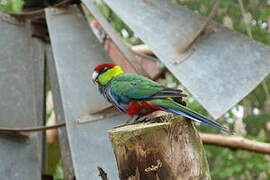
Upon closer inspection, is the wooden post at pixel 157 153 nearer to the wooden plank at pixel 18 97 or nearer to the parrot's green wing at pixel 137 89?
the parrot's green wing at pixel 137 89

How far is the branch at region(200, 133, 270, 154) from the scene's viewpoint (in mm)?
5723

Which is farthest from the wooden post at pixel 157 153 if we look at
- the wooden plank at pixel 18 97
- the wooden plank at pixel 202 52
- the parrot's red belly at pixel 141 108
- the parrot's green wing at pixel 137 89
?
the wooden plank at pixel 18 97

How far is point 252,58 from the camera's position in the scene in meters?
4.14

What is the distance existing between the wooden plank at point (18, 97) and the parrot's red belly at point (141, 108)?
128 centimetres

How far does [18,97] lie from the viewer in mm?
4523

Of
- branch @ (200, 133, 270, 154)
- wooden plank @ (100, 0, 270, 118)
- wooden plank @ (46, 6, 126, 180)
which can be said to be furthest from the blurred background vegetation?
wooden plank @ (100, 0, 270, 118)

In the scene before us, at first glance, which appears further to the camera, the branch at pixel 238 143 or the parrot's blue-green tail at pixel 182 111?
the branch at pixel 238 143

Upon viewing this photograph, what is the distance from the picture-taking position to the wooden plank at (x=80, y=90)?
4.02 m

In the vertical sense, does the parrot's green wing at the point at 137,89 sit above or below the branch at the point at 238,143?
above

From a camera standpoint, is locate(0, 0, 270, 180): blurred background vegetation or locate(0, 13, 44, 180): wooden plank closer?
locate(0, 13, 44, 180): wooden plank

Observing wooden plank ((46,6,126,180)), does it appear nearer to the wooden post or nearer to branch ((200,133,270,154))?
the wooden post

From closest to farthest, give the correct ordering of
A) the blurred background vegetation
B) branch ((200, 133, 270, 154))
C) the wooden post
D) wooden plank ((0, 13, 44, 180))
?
the wooden post
wooden plank ((0, 13, 44, 180))
branch ((200, 133, 270, 154))
the blurred background vegetation

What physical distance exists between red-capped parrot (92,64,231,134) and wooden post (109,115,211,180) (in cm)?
18

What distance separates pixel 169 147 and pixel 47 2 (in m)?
2.89
